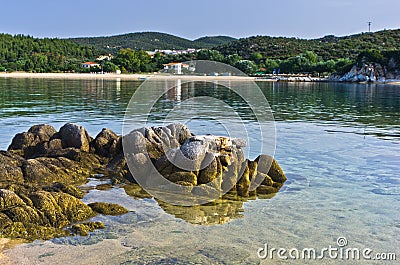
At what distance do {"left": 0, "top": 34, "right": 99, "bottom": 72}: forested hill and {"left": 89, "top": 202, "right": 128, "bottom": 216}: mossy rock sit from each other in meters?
133

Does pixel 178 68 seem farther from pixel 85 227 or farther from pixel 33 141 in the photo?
pixel 85 227

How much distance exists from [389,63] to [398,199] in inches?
4545

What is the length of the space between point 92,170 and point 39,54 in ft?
491

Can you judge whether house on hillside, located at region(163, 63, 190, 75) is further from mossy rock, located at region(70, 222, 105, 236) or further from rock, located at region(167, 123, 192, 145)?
mossy rock, located at region(70, 222, 105, 236)

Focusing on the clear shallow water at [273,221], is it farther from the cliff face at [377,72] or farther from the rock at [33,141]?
the cliff face at [377,72]

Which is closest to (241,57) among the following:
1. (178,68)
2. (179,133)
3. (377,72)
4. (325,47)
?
(325,47)

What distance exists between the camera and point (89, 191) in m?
12.1

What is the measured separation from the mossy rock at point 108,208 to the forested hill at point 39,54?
133 meters

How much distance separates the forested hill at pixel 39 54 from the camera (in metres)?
139

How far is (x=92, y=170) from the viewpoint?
14016 millimetres

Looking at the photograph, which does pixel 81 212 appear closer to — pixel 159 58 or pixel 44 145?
pixel 44 145

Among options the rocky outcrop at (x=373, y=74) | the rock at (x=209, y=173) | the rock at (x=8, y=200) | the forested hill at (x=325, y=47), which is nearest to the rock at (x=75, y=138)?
the rock at (x=209, y=173)

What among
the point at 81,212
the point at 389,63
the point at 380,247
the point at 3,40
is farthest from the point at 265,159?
the point at 3,40

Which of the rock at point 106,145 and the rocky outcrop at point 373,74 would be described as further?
the rocky outcrop at point 373,74
